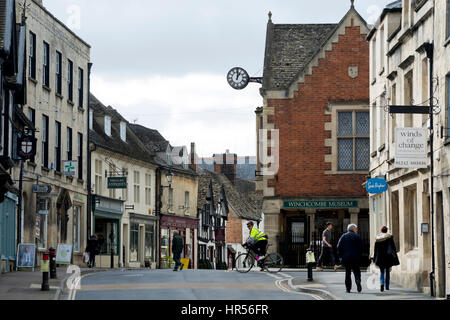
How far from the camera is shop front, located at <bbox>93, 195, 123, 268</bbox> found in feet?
186

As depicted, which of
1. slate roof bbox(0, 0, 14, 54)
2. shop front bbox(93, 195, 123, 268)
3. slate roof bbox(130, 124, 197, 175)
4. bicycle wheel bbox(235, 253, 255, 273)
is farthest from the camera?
slate roof bbox(130, 124, 197, 175)

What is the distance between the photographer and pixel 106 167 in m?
58.1

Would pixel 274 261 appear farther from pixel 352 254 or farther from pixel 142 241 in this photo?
pixel 142 241

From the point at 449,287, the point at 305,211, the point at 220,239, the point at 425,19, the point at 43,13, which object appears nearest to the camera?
the point at 449,287

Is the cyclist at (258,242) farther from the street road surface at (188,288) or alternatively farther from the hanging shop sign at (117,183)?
the hanging shop sign at (117,183)

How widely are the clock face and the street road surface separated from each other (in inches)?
567

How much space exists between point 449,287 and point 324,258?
1828 cm

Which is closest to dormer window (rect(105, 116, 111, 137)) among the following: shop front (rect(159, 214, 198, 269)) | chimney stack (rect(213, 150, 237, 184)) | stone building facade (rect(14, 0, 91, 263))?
stone building facade (rect(14, 0, 91, 263))

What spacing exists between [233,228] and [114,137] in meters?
29.9

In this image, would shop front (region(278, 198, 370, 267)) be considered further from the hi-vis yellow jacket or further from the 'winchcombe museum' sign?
the hi-vis yellow jacket

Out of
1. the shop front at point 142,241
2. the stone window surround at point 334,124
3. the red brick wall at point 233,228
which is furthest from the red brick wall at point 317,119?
the red brick wall at point 233,228

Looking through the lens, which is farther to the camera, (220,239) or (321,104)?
(220,239)

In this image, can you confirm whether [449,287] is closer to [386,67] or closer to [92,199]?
[386,67]
